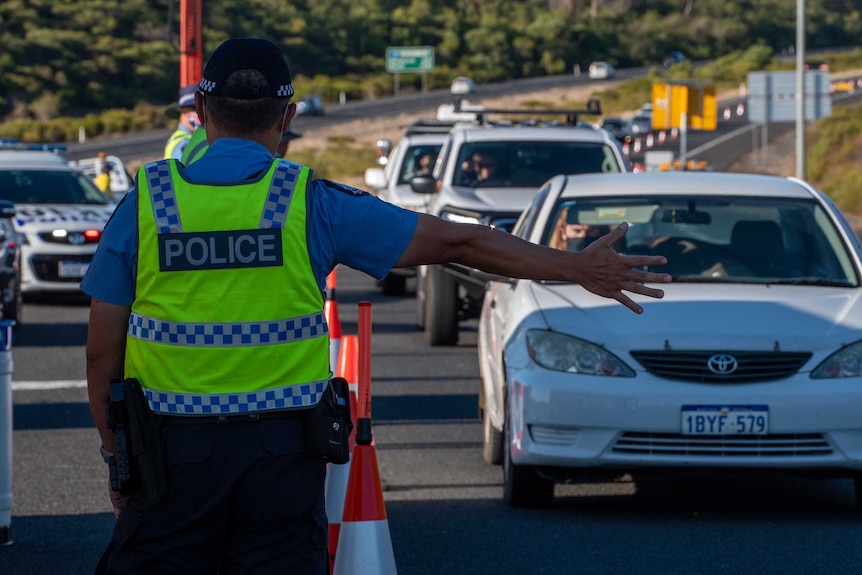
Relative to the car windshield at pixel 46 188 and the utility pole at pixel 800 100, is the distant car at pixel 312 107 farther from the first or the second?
the car windshield at pixel 46 188

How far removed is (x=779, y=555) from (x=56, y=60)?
280 ft

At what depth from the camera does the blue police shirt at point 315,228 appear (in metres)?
3.55

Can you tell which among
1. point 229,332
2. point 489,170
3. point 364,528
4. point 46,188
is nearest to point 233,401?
point 229,332

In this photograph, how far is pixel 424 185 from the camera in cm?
1397

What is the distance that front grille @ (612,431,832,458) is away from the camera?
703 centimetres

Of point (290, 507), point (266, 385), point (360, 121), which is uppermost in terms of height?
point (266, 385)

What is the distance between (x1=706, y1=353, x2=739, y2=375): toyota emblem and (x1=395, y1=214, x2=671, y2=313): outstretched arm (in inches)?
135

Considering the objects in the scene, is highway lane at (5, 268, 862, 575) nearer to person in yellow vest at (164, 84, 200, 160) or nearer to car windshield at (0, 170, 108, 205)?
person in yellow vest at (164, 84, 200, 160)

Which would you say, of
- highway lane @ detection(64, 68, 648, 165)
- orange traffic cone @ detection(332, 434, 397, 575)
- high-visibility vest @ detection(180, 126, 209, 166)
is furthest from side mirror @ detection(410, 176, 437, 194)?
highway lane @ detection(64, 68, 648, 165)

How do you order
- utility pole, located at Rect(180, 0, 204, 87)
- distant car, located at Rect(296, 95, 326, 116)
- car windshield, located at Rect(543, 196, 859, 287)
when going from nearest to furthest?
car windshield, located at Rect(543, 196, 859, 287) → utility pole, located at Rect(180, 0, 204, 87) → distant car, located at Rect(296, 95, 326, 116)

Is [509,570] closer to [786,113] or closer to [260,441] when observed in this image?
[260,441]

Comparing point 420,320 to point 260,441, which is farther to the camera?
point 420,320

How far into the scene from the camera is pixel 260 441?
3.48m

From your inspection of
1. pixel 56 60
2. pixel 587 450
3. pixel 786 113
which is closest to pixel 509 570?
pixel 587 450
